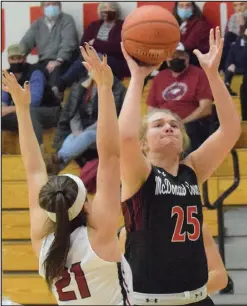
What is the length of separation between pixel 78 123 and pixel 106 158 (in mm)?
3320

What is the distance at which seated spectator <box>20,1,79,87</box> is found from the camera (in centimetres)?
616

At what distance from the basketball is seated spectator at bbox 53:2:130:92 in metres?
2.61

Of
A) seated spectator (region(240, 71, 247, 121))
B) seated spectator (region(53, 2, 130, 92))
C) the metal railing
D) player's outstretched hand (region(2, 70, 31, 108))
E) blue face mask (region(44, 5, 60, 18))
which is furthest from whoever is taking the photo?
blue face mask (region(44, 5, 60, 18))

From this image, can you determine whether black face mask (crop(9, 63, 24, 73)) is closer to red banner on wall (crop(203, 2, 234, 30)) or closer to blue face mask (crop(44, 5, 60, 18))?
blue face mask (crop(44, 5, 60, 18))

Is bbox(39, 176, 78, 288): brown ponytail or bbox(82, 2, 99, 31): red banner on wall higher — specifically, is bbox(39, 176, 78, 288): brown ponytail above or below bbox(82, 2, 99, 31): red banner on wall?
below

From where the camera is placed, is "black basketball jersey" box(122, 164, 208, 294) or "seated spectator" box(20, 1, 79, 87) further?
"seated spectator" box(20, 1, 79, 87)

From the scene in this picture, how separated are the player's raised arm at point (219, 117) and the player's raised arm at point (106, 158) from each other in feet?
1.70

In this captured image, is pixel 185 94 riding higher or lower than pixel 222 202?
higher

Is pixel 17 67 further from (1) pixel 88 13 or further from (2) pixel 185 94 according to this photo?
(2) pixel 185 94

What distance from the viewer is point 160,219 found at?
7.62ft

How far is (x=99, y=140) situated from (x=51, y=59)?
4.29m

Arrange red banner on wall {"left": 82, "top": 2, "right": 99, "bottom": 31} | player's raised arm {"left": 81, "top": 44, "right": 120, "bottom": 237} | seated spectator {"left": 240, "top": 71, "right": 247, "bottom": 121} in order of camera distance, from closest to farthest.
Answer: player's raised arm {"left": 81, "top": 44, "right": 120, "bottom": 237}, seated spectator {"left": 240, "top": 71, "right": 247, "bottom": 121}, red banner on wall {"left": 82, "top": 2, "right": 99, "bottom": 31}

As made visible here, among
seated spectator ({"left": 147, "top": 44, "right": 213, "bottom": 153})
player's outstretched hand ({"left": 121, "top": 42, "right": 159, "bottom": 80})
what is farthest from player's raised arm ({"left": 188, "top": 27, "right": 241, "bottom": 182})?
seated spectator ({"left": 147, "top": 44, "right": 213, "bottom": 153})

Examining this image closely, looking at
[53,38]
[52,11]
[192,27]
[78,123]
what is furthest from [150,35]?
[52,11]
